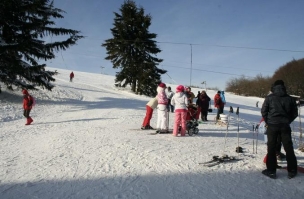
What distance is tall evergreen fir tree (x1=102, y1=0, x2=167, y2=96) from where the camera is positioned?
103ft

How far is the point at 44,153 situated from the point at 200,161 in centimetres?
465

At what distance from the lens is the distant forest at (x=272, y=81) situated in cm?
6244

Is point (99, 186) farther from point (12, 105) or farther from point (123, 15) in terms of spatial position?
point (123, 15)

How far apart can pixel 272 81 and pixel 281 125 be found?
72.4 metres

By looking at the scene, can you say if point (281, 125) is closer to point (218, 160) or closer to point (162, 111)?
point (218, 160)

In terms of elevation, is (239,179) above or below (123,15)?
below

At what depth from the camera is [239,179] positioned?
532 cm

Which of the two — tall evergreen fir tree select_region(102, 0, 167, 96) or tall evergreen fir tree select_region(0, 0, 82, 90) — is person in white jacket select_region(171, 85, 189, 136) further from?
tall evergreen fir tree select_region(102, 0, 167, 96)

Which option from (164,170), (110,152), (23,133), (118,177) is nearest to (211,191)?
(164,170)

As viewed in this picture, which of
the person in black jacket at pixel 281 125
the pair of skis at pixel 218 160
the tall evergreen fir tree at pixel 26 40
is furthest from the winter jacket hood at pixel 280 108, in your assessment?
the tall evergreen fir tree at pixel 26 40

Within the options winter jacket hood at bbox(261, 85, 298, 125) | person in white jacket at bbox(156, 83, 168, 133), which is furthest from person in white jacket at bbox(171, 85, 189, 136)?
winter jacket hood at bbox(261, 85, 298, 125)

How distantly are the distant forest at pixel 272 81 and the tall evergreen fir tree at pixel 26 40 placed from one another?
175 feet

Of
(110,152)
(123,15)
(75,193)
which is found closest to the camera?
(75,193)

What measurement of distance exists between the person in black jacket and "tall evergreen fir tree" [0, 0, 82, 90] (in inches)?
651
